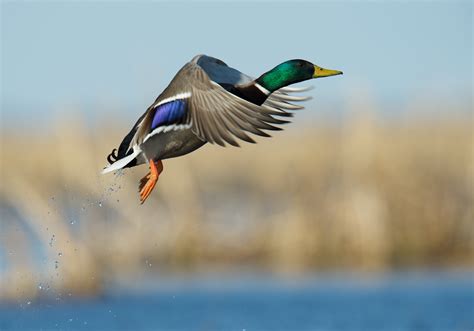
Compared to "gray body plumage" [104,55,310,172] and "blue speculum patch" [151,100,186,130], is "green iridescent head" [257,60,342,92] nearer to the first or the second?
"gray body plumage" [104,55,310,172]

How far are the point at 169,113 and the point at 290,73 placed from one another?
109 centimetres

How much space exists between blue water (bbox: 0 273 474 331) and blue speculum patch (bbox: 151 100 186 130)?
652 cm

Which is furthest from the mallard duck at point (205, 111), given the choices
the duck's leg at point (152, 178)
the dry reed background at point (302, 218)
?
the dry reed background at point (302, 218)

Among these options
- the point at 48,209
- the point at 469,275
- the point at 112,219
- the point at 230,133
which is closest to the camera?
the point at 230,133

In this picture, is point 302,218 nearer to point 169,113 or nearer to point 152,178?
point 152,178

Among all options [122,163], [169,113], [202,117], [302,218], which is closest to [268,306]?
[302,218]

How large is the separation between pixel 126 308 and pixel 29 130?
1740 inches

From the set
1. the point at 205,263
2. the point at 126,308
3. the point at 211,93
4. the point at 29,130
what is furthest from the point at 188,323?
the point at 29,130

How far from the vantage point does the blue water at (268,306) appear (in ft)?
53.1

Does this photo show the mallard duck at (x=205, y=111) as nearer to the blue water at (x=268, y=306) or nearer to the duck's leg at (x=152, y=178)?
the duck's leg at (x=152, y=178)

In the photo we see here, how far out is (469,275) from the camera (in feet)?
68.5

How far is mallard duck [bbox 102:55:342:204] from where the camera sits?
8.38 meters

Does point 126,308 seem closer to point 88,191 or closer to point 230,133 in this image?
point 88,191

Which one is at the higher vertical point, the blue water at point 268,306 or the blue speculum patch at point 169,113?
the blue speculum patch at point 169,113
